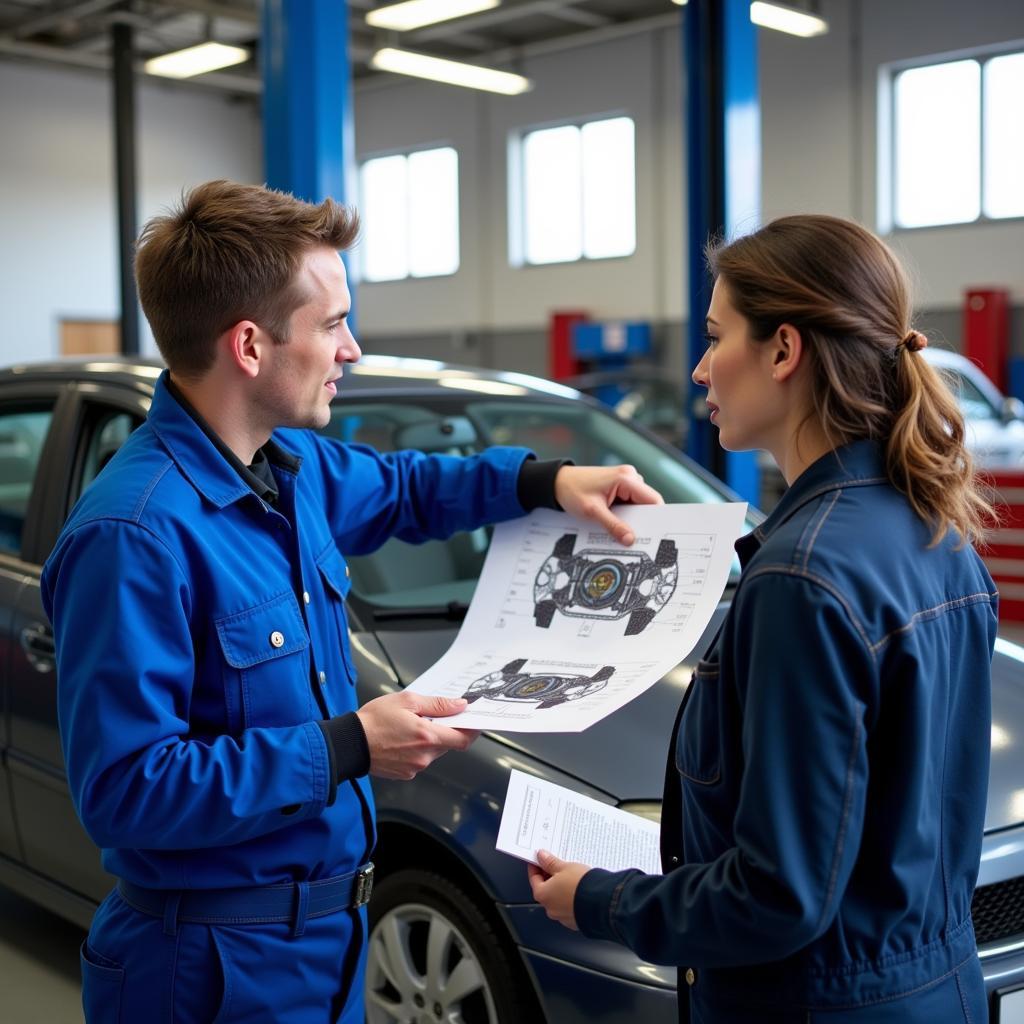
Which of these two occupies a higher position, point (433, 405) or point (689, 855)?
point (433, 405)

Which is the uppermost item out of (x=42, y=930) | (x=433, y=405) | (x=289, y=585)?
(x=433, y=405)

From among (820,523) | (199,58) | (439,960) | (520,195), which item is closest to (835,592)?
(820,523)

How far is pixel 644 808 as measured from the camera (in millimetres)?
2006

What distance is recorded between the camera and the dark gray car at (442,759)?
2.03 metres

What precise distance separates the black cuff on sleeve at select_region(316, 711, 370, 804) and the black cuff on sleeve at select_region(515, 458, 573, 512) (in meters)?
0.66

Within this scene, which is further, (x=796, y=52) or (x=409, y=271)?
(x=409, y=271)

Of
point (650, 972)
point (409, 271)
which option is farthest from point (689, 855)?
point (409, 271)

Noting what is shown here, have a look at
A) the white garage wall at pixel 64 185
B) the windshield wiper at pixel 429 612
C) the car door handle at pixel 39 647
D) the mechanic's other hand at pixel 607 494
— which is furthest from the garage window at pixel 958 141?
the mechanic's other hand at pixel 607 494

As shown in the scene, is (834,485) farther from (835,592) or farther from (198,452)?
(198,452)

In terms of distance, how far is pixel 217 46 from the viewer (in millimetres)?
11242

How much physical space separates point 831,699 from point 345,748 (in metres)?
0.57

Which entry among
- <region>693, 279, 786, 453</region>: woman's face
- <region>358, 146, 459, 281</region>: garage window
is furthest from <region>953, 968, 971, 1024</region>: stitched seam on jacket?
<region>358, 146, 459, 281</region>: garage window

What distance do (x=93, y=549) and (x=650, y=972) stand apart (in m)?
1.09

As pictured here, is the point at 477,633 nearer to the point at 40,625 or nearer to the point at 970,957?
the point at 970,957
